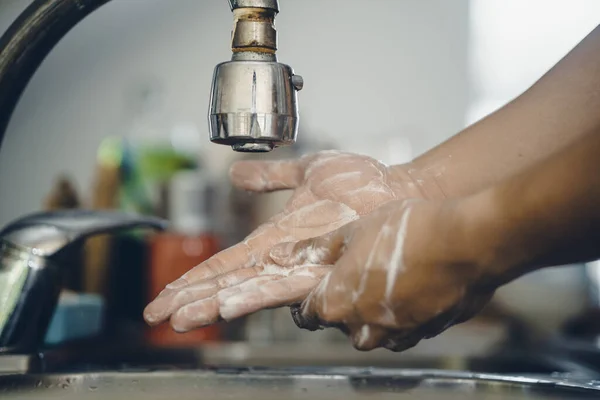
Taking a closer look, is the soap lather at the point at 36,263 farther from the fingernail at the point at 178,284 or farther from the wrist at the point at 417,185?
the wrist at the point at 417,185

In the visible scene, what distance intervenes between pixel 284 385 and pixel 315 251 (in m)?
0.17

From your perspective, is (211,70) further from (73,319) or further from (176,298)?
(176,298)

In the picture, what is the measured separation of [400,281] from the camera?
25.7 inches

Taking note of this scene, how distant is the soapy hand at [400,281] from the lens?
2.10 ft

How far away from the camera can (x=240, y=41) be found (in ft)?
2.16

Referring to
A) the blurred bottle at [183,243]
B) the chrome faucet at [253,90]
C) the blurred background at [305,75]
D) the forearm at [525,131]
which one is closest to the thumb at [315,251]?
the chrome faucet at [253,90]

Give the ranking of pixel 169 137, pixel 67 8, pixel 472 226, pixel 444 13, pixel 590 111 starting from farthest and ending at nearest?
pixel 444 13
pixel 169 137
pixel 590 111
pixel 67 8
pixel 472 226

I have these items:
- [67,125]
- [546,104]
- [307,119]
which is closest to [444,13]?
[307,119]

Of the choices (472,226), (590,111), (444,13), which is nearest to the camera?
(472,226)

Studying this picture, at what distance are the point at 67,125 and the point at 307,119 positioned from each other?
0.56 m

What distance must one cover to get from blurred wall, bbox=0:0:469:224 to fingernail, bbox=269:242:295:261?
49.5 inches

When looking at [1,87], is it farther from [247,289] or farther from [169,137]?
[169,137]

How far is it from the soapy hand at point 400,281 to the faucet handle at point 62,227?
0.25 m

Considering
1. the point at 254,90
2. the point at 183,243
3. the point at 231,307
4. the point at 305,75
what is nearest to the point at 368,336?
the point at 231,307
